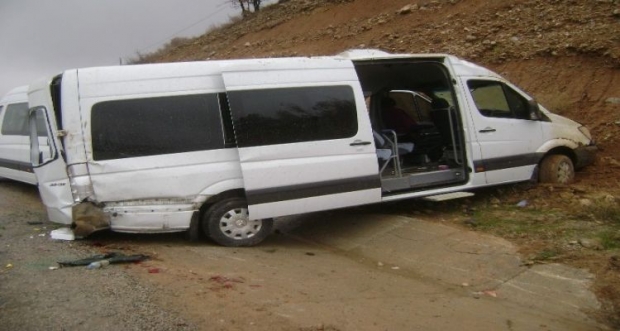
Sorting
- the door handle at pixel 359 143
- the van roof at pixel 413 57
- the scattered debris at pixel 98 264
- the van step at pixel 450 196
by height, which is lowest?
the van step at pixel 450 196

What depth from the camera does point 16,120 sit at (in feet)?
31.3

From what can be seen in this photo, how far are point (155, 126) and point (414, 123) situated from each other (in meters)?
4.41

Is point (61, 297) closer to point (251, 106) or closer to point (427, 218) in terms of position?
point (251, 106)

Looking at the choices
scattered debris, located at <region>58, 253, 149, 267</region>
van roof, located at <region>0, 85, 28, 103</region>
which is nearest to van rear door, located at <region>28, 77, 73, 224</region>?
scattered debris, located at <region>58, 253, 149, 267</region>

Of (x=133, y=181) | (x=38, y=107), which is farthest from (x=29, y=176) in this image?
(x=133, y=181)

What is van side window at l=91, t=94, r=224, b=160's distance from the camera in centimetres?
575

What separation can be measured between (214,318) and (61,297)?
125cm

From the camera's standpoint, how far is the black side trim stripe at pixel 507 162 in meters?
7.41

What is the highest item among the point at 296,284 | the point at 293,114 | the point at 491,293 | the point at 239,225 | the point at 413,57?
the point at 413,57

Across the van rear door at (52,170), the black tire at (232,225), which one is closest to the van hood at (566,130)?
the black tire at (232,225)

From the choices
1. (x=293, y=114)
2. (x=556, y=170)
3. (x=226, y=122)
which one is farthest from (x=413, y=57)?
(x=556, y=170)

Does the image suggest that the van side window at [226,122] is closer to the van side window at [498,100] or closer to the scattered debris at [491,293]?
the scattered debris at [491,293]

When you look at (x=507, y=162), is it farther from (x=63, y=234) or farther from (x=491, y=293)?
(x=63, y=234)

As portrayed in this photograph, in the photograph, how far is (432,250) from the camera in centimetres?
625
